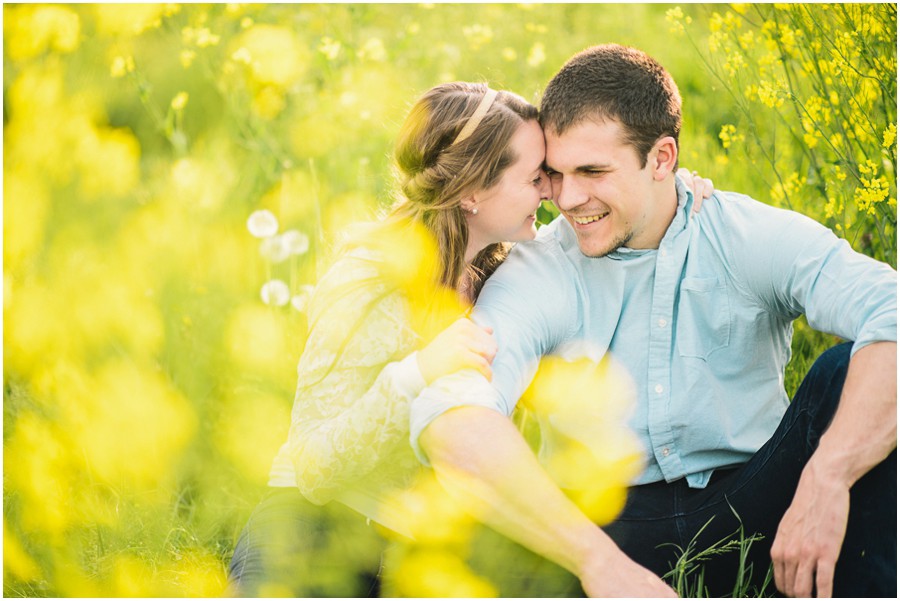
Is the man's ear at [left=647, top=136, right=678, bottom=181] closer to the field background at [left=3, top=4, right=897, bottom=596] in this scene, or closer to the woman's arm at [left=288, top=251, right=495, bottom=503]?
the field background at [left=3, top=4, right=897, bottom=596]

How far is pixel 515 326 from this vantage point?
6.97 ft

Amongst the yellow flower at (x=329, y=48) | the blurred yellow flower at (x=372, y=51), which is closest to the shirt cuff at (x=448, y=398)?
the yellow flower at (x=329, y=48)

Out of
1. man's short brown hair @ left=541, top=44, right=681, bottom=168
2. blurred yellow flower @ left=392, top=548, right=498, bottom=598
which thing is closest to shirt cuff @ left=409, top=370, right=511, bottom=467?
blurred yellow flower @ left=392, top=548, right=498, bottom=598

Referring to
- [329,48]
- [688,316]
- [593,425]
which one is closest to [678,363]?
[688,316]

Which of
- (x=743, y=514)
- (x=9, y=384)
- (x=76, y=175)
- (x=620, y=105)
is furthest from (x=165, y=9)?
(x=743, y=514)

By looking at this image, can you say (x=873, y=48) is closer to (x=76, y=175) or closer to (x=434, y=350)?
(x=434, y=350)

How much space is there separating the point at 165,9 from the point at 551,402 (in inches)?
94.1

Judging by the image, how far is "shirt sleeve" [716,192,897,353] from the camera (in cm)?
Result: 194

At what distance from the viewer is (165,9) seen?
144 inches

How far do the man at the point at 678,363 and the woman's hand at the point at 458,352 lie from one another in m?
0.03

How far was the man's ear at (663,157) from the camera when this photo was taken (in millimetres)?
2334

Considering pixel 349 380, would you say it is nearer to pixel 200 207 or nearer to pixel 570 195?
pixel 570 195

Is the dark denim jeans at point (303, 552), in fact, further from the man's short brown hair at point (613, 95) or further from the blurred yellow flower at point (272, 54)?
the blurred yellow flower at point (272, 54)

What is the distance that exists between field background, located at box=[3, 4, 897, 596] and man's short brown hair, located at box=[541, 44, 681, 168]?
0.35 m
